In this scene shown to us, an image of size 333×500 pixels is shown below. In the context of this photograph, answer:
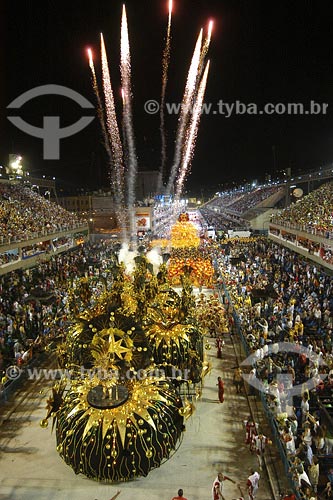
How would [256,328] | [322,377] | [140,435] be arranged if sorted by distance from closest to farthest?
1. [140,435]
2. [322,377]
3. [256,328]

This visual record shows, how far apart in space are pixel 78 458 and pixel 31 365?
6.91 m

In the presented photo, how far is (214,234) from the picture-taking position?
3981 cm

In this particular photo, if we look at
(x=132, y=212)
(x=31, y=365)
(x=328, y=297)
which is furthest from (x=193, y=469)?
(x=132, y=212)

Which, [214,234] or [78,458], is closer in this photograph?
[78,458]

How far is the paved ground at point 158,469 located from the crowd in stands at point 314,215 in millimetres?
14766

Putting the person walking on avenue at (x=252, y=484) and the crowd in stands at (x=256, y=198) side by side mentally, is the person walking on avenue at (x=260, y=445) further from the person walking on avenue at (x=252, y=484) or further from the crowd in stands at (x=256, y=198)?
the crowd in stands at (x=256, y=198)

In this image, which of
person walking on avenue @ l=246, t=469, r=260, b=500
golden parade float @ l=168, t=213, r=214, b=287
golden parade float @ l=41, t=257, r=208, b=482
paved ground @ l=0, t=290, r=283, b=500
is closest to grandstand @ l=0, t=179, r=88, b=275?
golden parade float @ l=168, t=213, r=214, b=287

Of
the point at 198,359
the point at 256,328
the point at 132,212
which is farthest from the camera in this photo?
the point at 132,212

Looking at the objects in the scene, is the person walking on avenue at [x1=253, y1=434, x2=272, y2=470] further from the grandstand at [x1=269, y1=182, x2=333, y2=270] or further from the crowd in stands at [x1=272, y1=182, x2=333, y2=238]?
the crowd in stands at [x1=272, y1=182, x2=333, y2=238]

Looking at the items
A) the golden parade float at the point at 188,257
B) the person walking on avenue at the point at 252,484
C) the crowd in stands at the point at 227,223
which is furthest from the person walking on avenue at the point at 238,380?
the crowd in stands at the point at 227,223

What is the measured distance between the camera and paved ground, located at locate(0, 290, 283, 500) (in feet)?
23.4

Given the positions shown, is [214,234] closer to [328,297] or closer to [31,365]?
[328,297]

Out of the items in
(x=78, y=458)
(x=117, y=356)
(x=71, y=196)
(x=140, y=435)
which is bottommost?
(x=78, y=458)

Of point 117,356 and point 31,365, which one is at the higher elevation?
point 117,356
